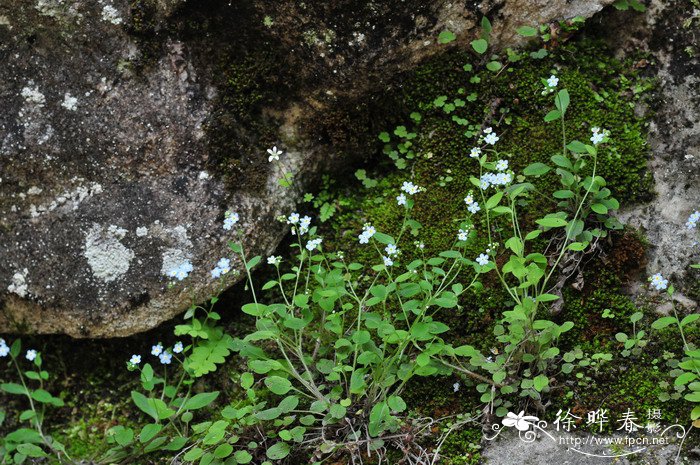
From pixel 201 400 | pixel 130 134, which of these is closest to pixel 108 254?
pixel 130 134

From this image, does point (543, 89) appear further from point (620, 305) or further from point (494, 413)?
point (494, 413)

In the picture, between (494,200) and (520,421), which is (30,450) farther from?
(494,200)

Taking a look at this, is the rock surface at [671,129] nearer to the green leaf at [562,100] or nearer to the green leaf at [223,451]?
the green leaf at [562,100]

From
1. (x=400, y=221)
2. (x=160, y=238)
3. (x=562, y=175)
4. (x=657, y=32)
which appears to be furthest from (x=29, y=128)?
(x=657, y=32)

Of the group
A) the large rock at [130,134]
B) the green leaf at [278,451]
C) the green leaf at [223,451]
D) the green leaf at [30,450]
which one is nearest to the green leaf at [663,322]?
the green leaf at [278,451]

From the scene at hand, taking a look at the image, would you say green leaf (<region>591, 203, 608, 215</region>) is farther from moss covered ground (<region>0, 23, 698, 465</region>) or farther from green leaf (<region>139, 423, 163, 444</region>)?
green leaf (<region>139, 423, 163, 444</region>)
